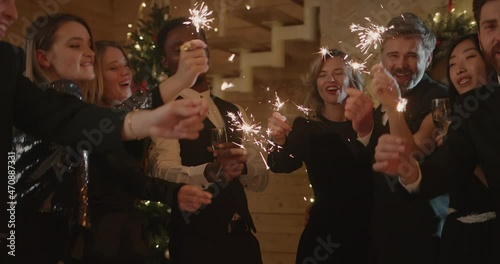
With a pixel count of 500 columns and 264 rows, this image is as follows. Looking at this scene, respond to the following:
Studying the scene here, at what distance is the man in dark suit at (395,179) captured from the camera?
1.82 meters

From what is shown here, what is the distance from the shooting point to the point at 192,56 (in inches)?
56.5

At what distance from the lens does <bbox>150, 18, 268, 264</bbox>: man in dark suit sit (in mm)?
1961

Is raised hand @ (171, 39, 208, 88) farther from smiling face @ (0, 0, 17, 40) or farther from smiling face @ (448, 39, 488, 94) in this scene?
smiling face @ (448, 39, 488, 94)

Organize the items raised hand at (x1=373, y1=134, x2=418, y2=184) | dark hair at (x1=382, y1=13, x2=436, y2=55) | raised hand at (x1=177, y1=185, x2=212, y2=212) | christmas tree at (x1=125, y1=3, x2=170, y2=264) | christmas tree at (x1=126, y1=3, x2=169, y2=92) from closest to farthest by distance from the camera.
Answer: raised hand at (x1=373, y1=134, x2=418, y2=184)
raised hand at (x1=177, y1=185, x2=212, y2=212)
dark hair at (x1=382, y1=13, x2=436, y2=55)
christmas tree at (x1=125, y1=3, x2=170, y2=264)
christmas tree at (x1=126, y1=3, x2=169, y2=92)

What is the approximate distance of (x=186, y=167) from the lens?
2.04m

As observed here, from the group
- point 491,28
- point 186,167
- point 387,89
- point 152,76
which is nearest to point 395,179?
point 387,89

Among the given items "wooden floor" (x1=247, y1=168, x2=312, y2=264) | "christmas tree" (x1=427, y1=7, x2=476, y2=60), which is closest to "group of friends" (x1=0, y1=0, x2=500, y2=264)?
"christmas tree" (x1=427, y1=7, x2=476, y2=60)

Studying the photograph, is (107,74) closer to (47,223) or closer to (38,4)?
(47,223)

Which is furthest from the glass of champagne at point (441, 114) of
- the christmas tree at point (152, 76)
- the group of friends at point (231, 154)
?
the christmas tree at point (152, 76)

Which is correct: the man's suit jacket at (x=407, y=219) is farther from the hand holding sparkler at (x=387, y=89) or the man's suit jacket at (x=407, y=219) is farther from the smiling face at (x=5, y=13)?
the smiling face at (x=5, y=13)

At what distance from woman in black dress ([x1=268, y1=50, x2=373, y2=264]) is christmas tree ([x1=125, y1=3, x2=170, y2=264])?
1035 mm

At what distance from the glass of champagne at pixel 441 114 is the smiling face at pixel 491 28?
20 centimetres

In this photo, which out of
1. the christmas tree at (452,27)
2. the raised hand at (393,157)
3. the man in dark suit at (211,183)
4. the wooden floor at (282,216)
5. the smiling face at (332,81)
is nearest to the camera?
the raised hand at (393,157)

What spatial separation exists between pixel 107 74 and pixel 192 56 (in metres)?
1.00
